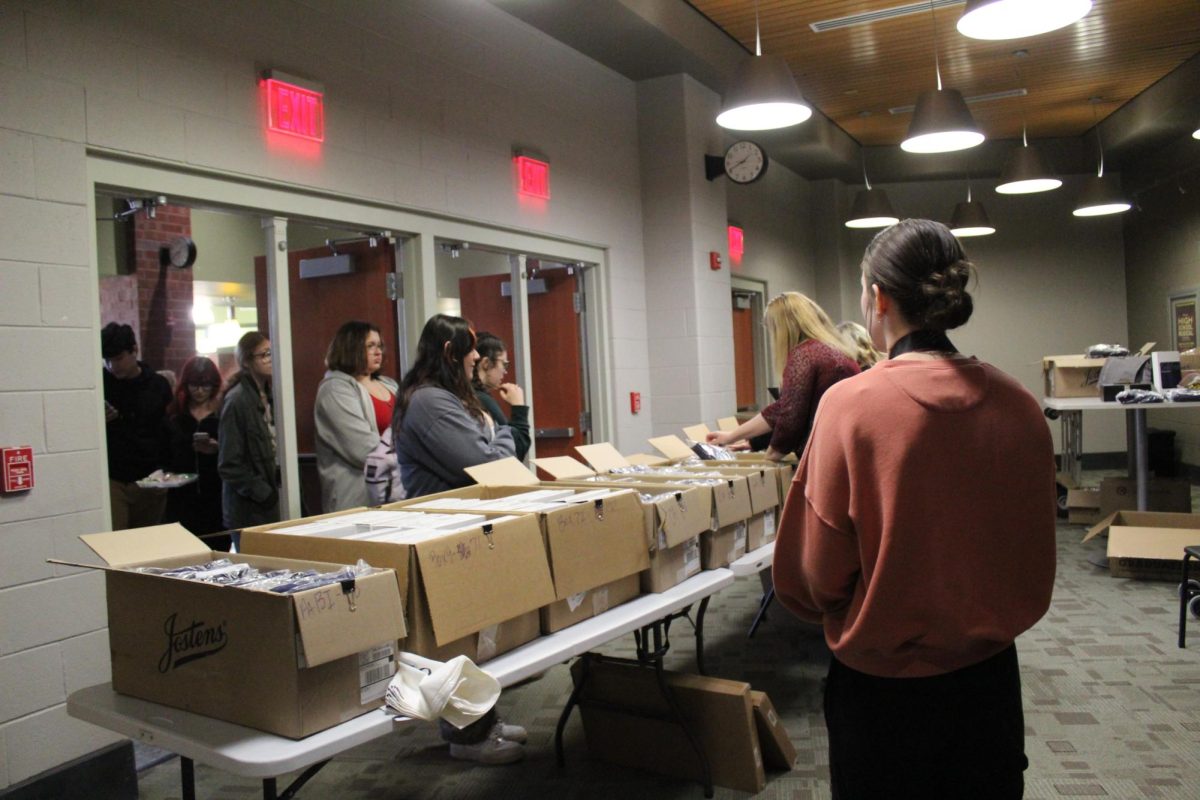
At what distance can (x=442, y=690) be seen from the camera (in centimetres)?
159

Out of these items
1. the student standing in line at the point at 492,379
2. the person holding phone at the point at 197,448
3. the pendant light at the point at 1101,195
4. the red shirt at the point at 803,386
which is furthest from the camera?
the pendant light at the point at 1101,195

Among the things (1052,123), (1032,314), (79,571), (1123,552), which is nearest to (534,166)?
(79,571)

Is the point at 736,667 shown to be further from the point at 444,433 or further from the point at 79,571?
the point at 79,571

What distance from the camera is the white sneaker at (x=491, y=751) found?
2879 mm

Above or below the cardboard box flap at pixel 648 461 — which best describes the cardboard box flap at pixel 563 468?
above

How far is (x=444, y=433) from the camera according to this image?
2.95m

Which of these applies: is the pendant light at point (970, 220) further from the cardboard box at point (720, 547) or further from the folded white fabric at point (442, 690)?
the folded white fabric at point (442, 690)

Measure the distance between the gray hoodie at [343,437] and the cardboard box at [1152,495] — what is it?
516 cm

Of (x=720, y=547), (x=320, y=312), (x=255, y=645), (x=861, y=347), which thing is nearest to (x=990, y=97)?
(x=861, y=347)

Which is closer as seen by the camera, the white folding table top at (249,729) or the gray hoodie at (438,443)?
the white folding table top at (249,729)

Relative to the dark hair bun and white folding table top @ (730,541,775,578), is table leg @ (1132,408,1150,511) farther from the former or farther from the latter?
the dark hair bun

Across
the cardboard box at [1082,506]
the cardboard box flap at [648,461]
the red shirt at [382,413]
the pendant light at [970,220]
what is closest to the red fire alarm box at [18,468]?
the red shirt at [382,413]

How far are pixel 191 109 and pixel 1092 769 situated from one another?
354 cm

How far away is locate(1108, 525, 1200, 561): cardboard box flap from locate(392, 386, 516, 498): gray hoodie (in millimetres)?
3720
